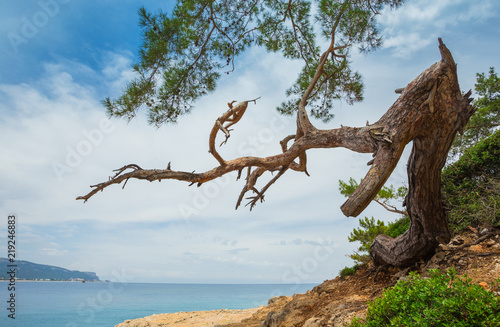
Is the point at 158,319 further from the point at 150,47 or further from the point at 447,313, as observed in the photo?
the point at 447,313

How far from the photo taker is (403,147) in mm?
3471

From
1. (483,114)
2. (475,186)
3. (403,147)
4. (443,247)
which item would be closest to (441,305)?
(403,147)

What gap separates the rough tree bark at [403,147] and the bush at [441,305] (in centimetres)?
89

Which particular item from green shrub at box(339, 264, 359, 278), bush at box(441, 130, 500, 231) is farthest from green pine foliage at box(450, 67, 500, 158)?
green shrub at box(339, 264, 359, 278)

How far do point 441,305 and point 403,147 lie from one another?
1923 mm

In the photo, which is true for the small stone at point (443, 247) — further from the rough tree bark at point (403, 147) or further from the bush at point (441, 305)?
the bush at point (441, 305)

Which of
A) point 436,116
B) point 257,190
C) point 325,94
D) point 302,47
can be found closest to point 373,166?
point 436,116

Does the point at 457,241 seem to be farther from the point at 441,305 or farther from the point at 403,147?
the point at 441,305

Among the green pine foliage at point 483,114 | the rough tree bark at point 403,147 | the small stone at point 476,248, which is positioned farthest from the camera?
the green pine foliage at point 483,114

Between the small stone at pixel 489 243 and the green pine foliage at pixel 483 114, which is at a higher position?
the green pine foliage at pixel 483 114

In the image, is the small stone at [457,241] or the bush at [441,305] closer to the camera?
the bush at [441,305]

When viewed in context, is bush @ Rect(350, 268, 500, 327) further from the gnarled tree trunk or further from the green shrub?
the green shrub

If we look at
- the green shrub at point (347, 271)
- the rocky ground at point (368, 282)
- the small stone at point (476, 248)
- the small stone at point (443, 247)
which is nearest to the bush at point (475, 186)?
the rocky ground at point (368, 282)

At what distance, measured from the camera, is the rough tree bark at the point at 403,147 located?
133 inches
